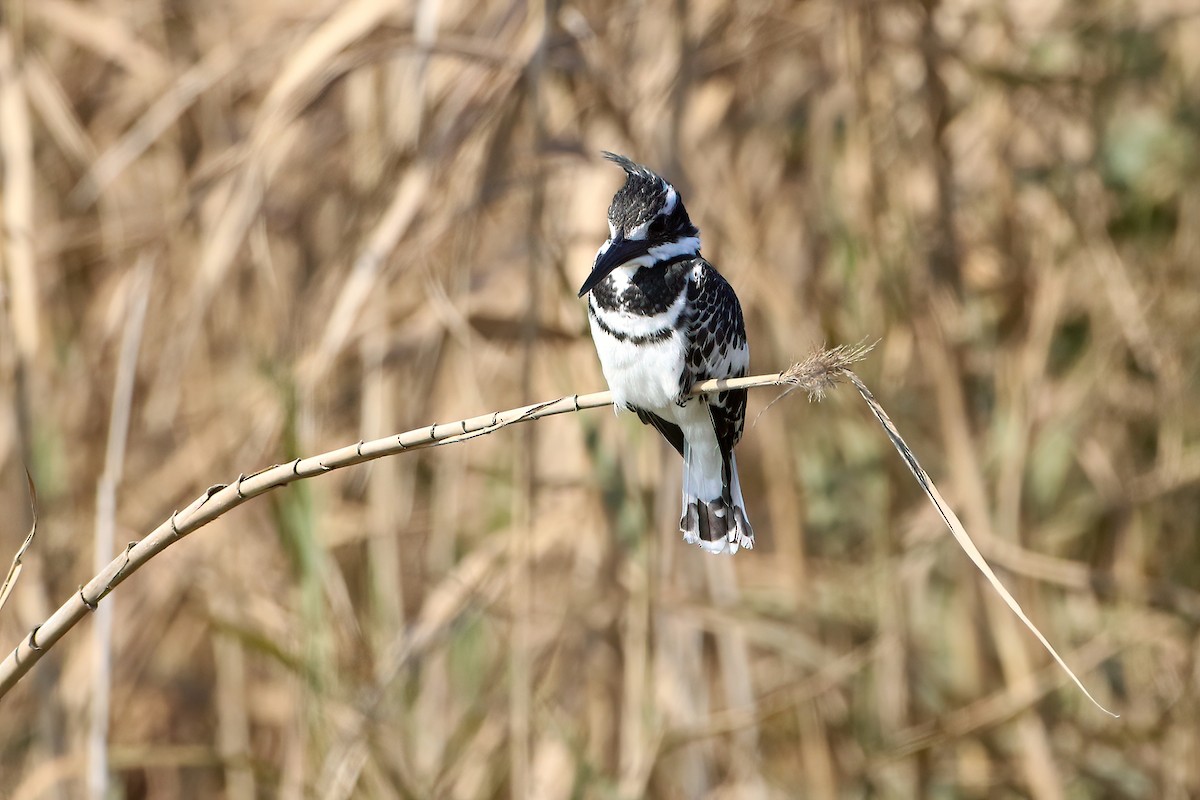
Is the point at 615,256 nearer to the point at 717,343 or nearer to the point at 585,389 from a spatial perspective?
the point at 717,343

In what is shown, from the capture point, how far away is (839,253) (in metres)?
3.28

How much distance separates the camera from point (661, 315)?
2273 millimetres

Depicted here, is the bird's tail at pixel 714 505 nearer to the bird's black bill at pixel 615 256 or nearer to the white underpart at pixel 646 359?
the white underpart at pixel 646 359

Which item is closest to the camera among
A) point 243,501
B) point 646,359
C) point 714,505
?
point 243,501

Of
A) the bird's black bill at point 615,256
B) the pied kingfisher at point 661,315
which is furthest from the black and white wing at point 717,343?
the bird's black bill at point 615,256

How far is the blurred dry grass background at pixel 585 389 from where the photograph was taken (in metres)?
2.79

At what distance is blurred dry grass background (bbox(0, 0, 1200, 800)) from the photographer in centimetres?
279

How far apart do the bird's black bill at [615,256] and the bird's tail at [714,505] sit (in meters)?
0.49

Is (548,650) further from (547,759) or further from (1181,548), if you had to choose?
(1181,548)

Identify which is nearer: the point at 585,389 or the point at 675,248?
the point at 675,248

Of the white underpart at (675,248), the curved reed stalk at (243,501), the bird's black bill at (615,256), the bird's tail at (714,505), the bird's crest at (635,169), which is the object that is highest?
the bird's crest at (635,169)

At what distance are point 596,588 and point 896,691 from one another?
2.52ft

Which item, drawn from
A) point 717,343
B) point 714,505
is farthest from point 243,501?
point 714,505

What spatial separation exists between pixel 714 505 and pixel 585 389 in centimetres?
48
